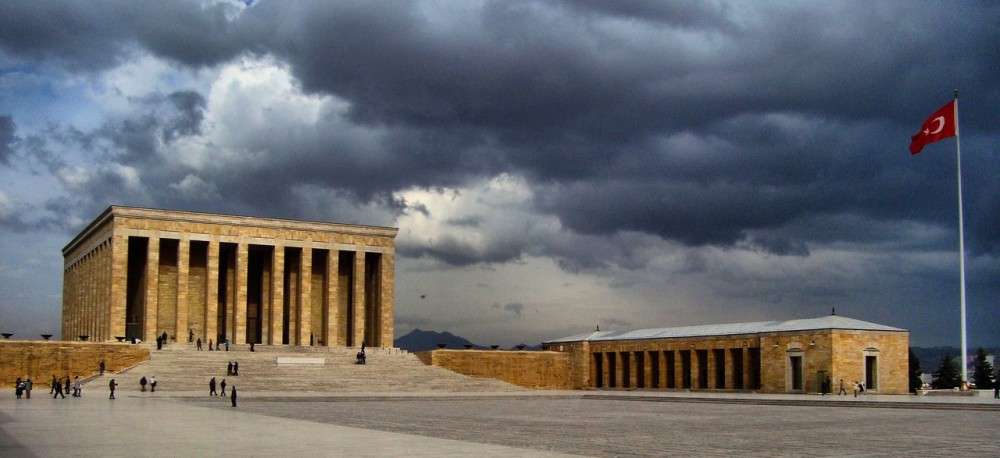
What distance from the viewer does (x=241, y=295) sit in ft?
204

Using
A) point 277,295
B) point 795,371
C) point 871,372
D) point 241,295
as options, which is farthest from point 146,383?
point 871,372

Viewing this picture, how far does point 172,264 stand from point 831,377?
4054 cm

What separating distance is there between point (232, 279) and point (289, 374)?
16818 millimetres

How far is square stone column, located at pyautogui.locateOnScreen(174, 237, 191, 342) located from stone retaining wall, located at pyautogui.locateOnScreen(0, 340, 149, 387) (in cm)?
1027

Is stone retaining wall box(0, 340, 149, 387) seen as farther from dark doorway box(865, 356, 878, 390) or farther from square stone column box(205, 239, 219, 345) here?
dark doorway box(865, 356, 878, 390)

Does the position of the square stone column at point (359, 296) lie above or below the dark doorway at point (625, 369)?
above

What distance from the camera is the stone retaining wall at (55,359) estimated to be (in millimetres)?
46438

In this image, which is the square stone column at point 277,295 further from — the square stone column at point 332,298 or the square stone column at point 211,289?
the square stone column at point 211,289

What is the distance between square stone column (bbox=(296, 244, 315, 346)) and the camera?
6419 centimetres

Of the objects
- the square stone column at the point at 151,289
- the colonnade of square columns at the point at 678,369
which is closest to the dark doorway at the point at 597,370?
the colonnade of square columns at the point at 678,369

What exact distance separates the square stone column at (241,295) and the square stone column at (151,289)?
193 inches

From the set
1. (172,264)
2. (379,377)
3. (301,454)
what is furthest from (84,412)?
(172,264)

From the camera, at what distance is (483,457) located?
14.8 metres

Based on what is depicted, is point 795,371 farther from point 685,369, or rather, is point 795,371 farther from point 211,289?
point 211,289
